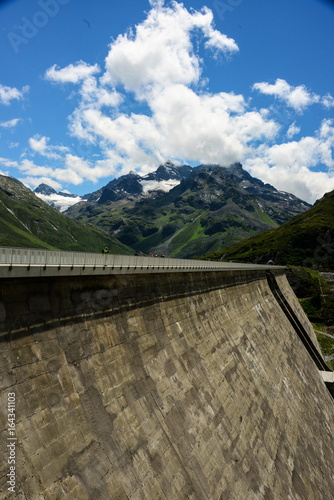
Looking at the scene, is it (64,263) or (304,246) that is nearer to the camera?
(64,263)

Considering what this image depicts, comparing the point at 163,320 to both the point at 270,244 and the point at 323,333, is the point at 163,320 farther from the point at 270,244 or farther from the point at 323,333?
the point at 270,244

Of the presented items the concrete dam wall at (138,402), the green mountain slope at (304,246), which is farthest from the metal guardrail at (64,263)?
the green mountain slope at (304,246)

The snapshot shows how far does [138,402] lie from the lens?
13000 millimetres

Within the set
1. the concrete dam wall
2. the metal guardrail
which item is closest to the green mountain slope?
the concrete dam wall

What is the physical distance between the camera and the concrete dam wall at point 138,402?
9.11 meters

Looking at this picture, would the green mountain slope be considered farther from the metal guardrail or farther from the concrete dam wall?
the metal guardrail

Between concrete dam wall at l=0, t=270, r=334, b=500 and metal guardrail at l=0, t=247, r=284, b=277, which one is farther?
metal guardrail at l=0, t=247, r=284, b=277

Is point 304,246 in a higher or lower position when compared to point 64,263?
higher

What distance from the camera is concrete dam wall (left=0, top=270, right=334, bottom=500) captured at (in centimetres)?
911

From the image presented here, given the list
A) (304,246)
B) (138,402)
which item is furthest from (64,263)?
(304,246)

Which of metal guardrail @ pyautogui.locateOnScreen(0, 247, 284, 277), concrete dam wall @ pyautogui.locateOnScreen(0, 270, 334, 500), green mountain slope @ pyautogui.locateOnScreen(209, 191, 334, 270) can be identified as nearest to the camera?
concrete dam wall @ pyautogui.locateOnScreen(0, 270, 334, 500)

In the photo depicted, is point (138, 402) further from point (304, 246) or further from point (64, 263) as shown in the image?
point (304, 246)

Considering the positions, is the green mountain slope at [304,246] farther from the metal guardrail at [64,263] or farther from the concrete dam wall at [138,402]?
→ the metal guardrail at [64,263]

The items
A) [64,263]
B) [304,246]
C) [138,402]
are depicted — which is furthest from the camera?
[304,246]
